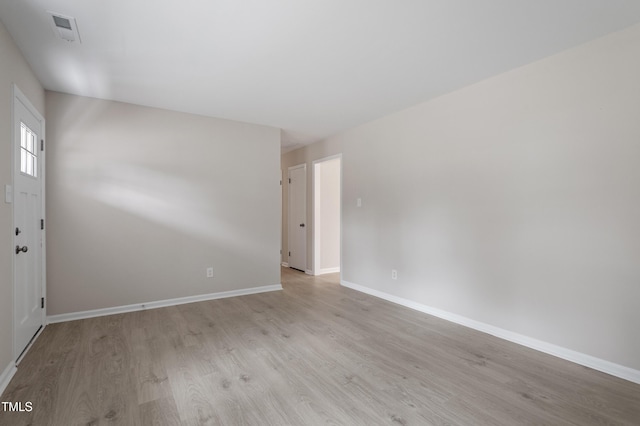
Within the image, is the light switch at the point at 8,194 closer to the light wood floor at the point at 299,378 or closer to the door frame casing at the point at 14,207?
the door frame casing at the point at 14,207

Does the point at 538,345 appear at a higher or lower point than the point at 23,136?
lower

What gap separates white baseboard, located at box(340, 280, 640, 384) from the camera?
2.25 m

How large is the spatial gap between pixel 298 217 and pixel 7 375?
454cm

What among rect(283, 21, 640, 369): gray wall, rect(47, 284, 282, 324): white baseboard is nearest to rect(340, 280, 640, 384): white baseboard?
rect(283, 21, 640, 369): gray wall

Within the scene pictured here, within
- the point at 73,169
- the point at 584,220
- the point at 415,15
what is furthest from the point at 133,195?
the point at 584,220

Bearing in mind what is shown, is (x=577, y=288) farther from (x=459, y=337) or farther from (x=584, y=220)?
(x=459, y=337)

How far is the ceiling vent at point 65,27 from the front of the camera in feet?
6.81

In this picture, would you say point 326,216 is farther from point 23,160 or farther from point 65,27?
point 65,27

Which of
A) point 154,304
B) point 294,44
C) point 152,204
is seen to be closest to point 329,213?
point 152,204

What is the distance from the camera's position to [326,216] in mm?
5871

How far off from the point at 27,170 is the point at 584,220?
471 cm

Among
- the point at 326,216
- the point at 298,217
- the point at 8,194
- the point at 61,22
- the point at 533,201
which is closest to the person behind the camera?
the point at 61,22

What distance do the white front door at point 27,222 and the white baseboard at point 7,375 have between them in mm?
152

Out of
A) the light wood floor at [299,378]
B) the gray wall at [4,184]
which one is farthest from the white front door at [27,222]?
the light wood floor at [299,378]
